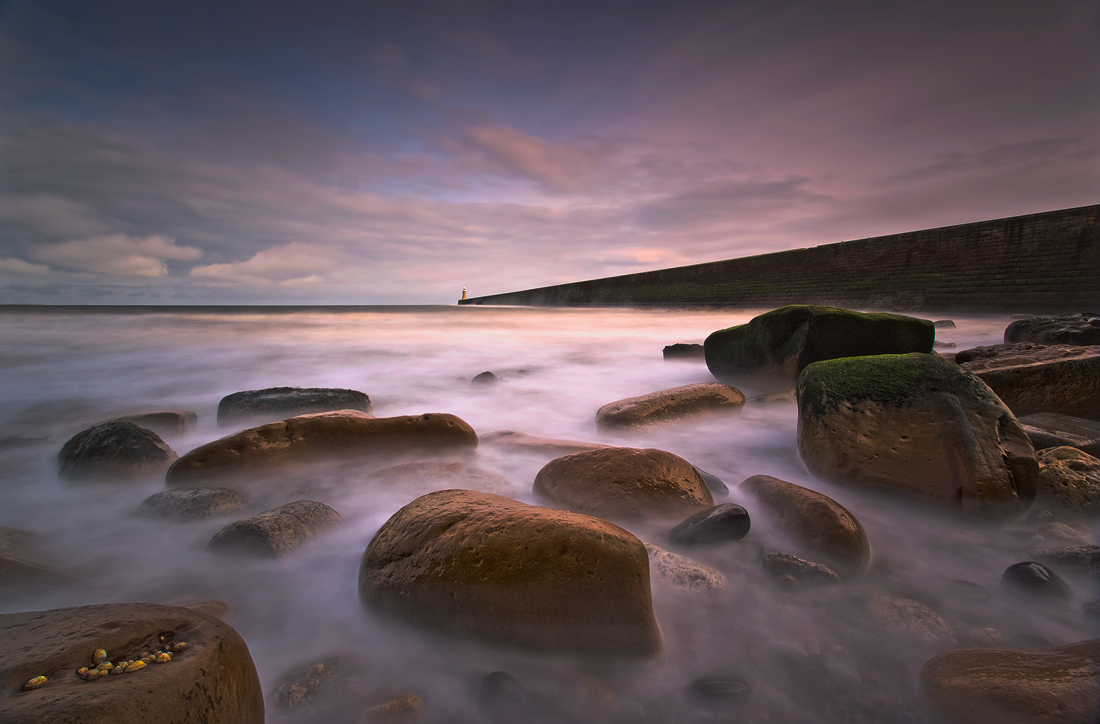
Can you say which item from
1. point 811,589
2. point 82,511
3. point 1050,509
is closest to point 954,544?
point 1050,509

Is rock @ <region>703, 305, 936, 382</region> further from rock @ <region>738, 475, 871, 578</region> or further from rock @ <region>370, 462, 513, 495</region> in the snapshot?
rock @ <region>370, 462, 513, 495</region>

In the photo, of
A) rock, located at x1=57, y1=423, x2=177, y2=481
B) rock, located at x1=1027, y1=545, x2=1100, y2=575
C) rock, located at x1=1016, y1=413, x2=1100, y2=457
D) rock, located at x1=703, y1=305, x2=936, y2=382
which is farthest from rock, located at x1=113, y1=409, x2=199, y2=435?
rock, located at x1=1016, y1=413, x2=1100, y2=457

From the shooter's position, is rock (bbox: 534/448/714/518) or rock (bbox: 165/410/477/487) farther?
rock (bbox: 165/410/477/487)

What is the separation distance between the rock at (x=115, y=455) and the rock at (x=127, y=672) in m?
1.38

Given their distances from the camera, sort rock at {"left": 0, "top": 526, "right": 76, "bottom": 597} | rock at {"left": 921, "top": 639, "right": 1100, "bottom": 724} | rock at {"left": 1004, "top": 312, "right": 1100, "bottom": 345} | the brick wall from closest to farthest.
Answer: rock at {"left": 921, "top": 639, "right": 1100, "bottom": 724} → rock at {"left": 0, "top": 526, "right": 76, "bottom": 597} → rock at {"left": 1004, "top": 312, "right": 1100, "bottom": 345} → the brick wall

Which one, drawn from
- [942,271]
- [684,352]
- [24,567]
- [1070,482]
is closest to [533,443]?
[24,567]

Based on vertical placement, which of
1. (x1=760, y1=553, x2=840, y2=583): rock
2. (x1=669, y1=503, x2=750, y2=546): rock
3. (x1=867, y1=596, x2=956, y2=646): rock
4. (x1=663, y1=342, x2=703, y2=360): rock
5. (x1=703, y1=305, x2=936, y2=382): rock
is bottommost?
(x1=867, y1=596, x2=956, y2=646): rock

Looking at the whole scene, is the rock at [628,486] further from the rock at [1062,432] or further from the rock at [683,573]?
the rock at [1062,432]

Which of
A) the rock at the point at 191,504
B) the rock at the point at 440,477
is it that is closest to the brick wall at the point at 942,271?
the rock at the point at 440,477

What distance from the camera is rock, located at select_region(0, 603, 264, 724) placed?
25.0 inches

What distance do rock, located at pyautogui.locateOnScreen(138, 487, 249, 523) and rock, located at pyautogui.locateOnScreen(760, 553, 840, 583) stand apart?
1.80 metres

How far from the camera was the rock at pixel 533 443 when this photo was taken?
223 centimetres

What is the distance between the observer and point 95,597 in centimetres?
125

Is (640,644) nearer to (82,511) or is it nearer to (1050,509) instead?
(1050,509)
